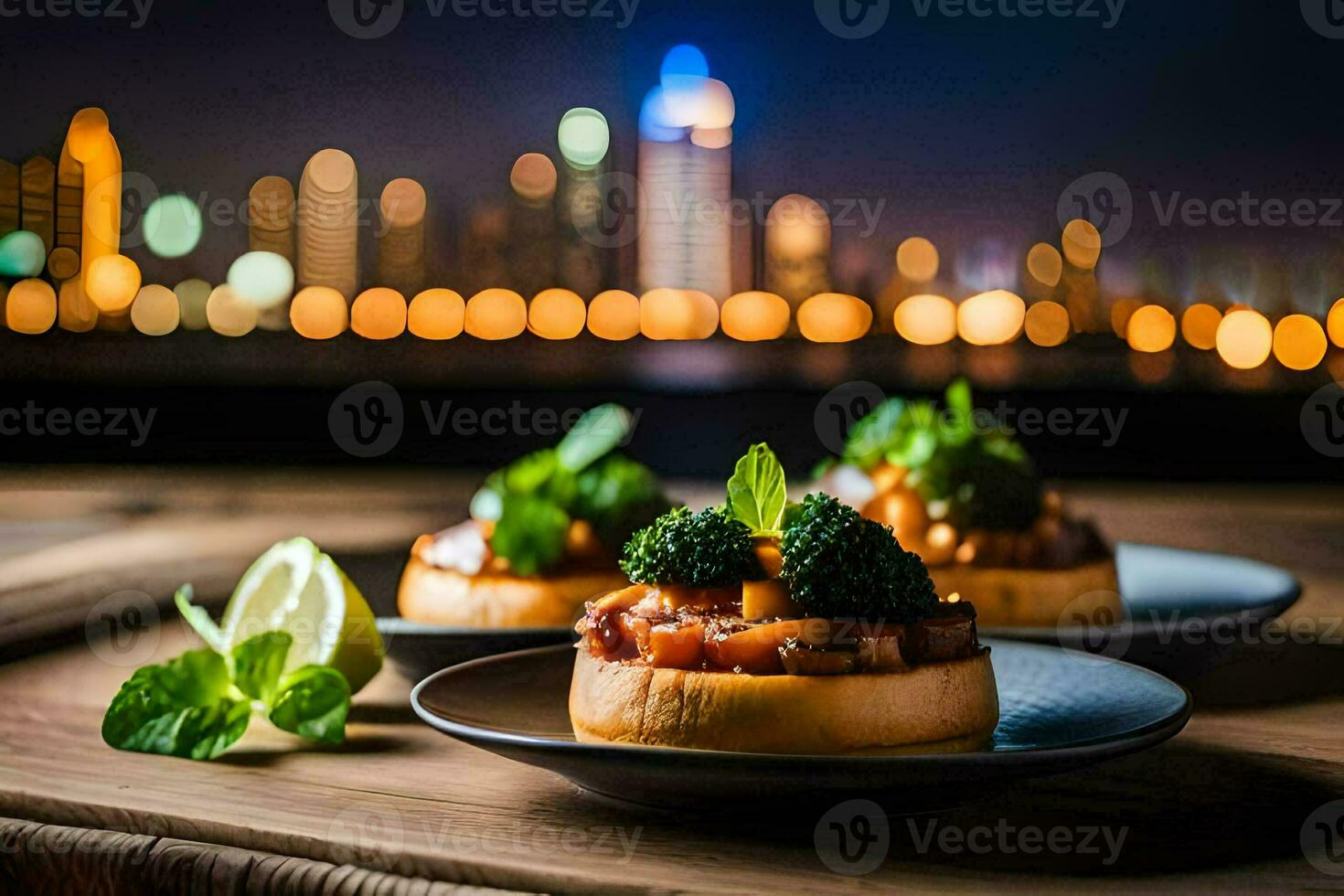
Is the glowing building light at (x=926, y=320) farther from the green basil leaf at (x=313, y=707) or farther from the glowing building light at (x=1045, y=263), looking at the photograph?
the green basil leaf at (x=313, y=707)

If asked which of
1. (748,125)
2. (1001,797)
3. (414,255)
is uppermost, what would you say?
(748,125)

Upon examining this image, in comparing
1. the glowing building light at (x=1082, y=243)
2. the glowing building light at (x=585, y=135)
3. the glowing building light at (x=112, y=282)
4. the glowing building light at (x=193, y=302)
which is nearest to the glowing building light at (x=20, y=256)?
the glowing building light at (x=112, y=282)

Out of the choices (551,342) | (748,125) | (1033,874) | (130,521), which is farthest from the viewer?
(748,125)

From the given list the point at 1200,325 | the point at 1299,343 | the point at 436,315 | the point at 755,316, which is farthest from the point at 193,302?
the point at 1299,343

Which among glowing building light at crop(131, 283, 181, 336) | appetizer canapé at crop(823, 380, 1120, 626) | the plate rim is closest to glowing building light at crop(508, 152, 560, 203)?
glowing building light at crop(131, 283, 181, 336)

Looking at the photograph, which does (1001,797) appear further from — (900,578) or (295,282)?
(295,282)

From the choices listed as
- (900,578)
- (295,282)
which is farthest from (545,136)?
(900,578)

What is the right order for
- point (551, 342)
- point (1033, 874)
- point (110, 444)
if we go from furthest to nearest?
point (110, 444) → point (551, 342) → point (1033, 874)
